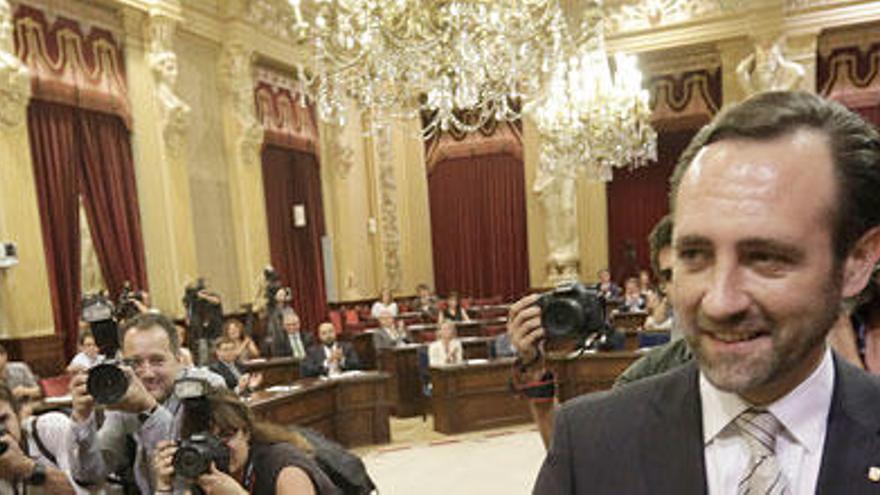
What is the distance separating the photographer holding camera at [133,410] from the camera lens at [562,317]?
1250mm

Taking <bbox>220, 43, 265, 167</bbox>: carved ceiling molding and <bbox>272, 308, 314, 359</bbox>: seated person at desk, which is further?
<bbox>220, 43, 265, 167</bbox>: carved ceiling molding

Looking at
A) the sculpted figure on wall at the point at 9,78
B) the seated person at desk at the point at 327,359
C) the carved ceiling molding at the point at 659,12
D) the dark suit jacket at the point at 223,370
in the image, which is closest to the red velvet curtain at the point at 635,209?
the carved ceiling molding at the point at 659,12

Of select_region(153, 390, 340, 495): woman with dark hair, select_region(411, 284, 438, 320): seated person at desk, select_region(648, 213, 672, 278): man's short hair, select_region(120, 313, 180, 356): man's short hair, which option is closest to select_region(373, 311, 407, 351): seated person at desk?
select_region(411, 284, 438, 320): seated person at desk

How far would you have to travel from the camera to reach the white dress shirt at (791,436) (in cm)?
83

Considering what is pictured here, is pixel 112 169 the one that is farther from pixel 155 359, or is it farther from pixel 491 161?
pixel 491 161

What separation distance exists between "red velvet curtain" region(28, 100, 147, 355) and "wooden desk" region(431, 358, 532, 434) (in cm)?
376

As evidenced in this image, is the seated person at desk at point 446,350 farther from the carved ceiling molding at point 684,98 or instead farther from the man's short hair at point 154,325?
the carved ceiling molding at point 684,98

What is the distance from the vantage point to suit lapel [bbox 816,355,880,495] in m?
0.81

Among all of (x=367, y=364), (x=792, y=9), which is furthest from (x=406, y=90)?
(x=792, y=9)

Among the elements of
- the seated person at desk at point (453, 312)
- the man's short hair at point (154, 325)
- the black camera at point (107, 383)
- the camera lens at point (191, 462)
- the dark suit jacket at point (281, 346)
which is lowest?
the seated person at desk at point (453, 312)

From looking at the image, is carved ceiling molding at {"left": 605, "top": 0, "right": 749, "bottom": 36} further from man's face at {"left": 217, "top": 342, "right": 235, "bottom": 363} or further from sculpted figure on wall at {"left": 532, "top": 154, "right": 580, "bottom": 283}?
man's face at {"left": 217, "top": 342, "right": 235, "bottom": 363}

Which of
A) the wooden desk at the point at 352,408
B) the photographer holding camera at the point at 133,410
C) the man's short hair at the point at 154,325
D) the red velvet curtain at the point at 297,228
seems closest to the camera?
the photographer holding camera at the point at 133,410

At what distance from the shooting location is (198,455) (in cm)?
187

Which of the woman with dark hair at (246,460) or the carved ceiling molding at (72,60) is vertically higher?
the carved ceiling molding at (72,60)
